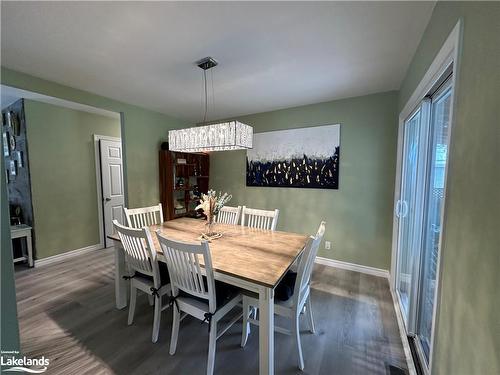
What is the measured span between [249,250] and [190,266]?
1.73 ft

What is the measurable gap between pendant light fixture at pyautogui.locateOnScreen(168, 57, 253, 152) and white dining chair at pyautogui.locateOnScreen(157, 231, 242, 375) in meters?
0.98

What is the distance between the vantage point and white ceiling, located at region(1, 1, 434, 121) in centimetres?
138

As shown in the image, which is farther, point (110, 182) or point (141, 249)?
point (110, 182)

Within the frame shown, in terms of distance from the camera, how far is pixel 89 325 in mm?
1985

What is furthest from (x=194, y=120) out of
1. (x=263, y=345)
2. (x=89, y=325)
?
(x=263, y=345)

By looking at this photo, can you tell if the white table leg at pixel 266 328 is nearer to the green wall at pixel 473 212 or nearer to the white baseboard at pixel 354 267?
the green wall at pixel 473 212

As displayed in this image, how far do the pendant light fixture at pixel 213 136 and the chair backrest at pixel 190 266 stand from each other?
97cm

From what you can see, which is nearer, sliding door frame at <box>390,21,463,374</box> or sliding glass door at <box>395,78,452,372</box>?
sliding door frame at <box>390,21,463,374</box>

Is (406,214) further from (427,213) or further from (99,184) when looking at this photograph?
(99,184)

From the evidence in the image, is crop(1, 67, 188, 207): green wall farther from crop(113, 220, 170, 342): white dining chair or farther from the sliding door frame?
the sliding door frame

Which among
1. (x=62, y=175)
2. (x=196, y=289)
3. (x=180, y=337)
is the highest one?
(x=62, y=175)

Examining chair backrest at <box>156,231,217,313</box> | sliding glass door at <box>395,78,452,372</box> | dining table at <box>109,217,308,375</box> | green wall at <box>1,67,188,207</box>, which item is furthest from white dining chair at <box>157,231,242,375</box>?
green wall at <box>1,67,188,207</box>

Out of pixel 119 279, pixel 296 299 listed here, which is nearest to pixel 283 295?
pixel 296 299

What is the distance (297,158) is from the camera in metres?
3.35
